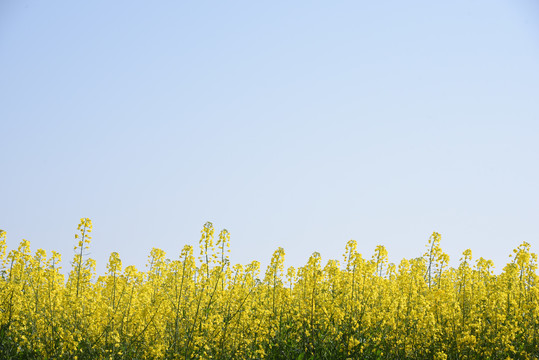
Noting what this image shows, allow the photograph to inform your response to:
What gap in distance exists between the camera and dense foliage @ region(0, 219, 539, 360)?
8109mm

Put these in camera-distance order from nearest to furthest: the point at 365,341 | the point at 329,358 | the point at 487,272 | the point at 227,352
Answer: the point at 227,352
the point at 329,358
the point at 365,341
the point at 487,272

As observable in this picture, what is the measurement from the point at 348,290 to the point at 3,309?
6371 mm

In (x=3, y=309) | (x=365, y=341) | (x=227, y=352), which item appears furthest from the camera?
(x=3, y=309)

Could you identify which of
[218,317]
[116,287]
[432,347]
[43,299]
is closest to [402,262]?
[432,347]

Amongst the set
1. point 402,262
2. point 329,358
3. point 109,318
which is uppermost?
point 402,262

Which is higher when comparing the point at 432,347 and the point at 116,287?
the point at 116,287

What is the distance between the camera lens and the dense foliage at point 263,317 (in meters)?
8.11

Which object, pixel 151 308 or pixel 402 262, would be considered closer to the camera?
pixel 151 308

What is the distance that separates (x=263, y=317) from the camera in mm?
8711

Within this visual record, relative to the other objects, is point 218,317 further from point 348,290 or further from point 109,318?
point 348,290

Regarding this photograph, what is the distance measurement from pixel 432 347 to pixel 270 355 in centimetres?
298

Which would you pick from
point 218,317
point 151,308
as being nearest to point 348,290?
point 218,317

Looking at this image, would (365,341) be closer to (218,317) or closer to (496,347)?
(496,347)

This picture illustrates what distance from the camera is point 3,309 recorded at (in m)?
9.76
